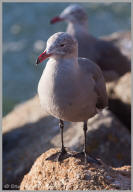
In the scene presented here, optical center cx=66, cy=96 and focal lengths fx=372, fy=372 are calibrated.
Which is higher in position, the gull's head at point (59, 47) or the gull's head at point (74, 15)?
the gull's head at point (74, 15)

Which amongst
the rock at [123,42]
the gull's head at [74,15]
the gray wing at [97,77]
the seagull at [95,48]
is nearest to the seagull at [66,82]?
the gray wing at [97,77]

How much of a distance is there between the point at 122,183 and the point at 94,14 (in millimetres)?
11189

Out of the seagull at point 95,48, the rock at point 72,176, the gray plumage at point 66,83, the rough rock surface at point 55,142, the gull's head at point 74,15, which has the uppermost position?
the gull's head at point 74,15

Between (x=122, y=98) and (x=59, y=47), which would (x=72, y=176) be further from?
(x=122, y=98)

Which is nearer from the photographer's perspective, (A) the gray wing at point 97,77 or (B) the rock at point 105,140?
(A) the gray wing at point 97,77

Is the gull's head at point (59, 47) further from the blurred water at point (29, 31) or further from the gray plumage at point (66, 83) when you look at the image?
the blurred water at point (29, 31)

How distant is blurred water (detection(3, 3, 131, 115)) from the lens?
12.5 metres

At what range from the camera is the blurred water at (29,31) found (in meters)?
12.5

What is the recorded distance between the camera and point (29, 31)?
1415cm

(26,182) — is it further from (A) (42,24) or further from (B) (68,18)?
(A) (42,24)

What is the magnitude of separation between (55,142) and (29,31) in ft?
28.8

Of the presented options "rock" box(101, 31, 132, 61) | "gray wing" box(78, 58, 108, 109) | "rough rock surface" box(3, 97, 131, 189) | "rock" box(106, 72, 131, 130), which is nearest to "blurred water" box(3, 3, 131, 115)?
"rock" box(101, 31, 132, 61)

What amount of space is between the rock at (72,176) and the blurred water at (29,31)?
729cm

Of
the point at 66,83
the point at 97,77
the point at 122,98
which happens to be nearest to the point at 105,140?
the point at 122,98
